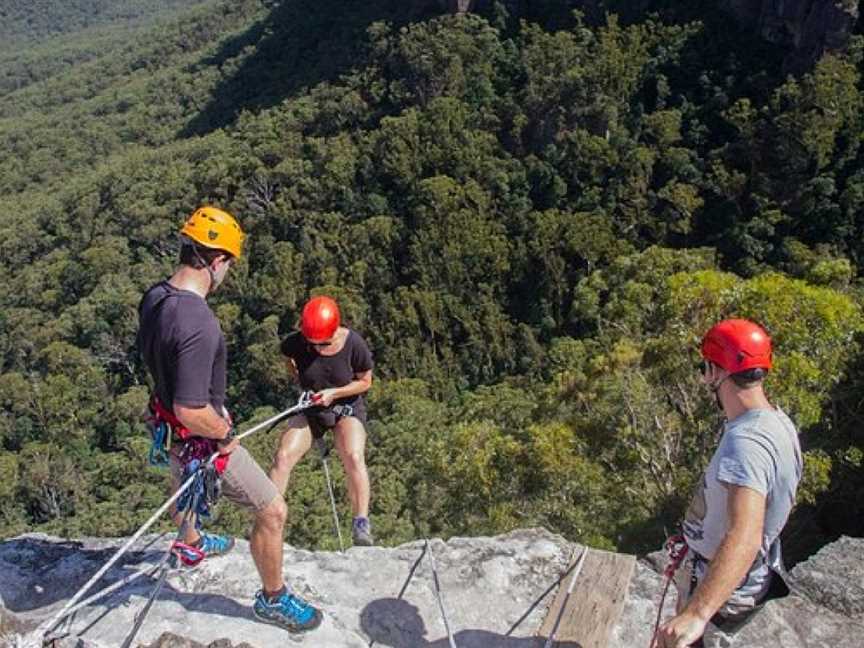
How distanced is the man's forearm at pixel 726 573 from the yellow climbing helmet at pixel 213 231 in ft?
7.70

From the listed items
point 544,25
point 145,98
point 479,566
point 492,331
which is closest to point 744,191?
point 492,331

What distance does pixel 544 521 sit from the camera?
39.0ft

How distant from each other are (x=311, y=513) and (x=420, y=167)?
3114cm

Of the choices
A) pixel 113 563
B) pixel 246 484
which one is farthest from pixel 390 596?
pixel 113 563

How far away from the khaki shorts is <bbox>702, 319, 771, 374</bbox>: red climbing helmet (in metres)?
2.22

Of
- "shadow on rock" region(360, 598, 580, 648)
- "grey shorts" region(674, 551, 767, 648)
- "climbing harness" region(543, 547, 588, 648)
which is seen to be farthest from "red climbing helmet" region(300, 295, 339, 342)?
"grey shorts" region(674, 551, 767, 648)

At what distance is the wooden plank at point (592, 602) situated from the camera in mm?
4270

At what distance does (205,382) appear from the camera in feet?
11.6

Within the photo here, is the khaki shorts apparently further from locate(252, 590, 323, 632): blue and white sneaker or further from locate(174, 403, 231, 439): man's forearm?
locate(252, 590, 323, 632): blue and white sneaker

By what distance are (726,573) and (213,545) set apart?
3152mm

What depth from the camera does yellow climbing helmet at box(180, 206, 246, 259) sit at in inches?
143

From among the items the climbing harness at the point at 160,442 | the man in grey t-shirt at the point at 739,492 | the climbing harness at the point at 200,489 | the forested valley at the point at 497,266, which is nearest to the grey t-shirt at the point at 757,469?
the man in grey t-shirt at the point at 739,492

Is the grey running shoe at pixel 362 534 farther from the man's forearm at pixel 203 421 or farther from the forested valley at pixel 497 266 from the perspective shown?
the forested valley at pixel 497 266

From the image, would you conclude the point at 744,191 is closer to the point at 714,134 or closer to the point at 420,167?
the point at 714,134
